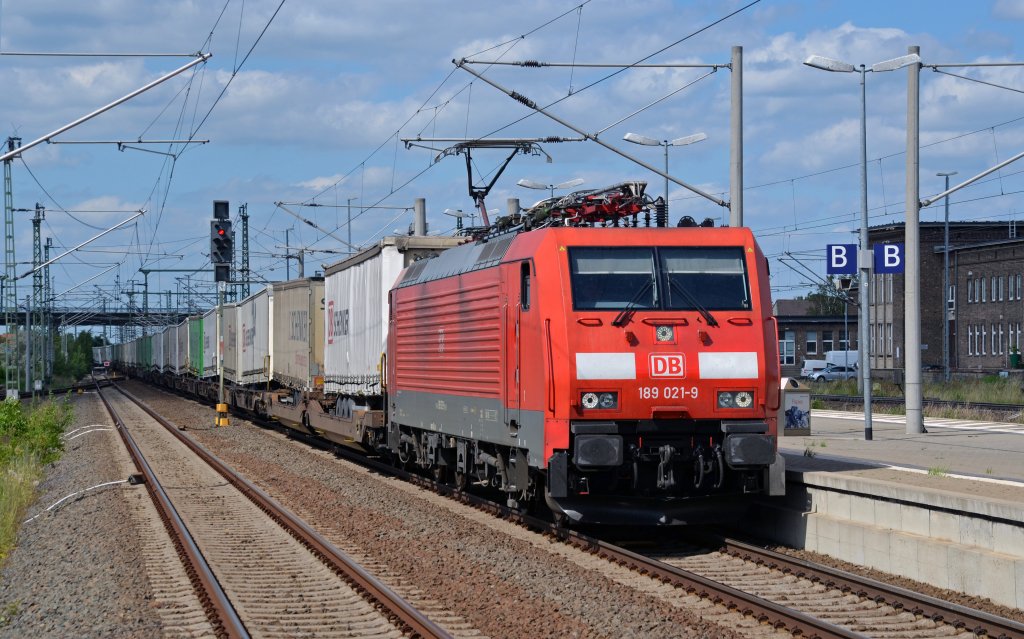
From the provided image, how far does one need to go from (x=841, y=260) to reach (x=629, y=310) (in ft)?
35.4

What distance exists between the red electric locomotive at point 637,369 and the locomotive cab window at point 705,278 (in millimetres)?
13

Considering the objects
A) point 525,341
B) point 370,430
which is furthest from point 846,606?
point 370,430

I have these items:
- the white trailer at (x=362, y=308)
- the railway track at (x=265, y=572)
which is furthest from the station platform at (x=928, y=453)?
the white trailer at (x=362, y=308)

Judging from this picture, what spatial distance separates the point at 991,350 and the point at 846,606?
201 feet

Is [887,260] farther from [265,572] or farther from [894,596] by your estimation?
[265,572]

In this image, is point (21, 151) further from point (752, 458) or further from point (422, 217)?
point (422, 217)

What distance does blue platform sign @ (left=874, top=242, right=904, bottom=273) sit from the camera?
22.4 metres

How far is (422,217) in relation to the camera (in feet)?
133

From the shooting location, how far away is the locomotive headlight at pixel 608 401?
40.5 feet

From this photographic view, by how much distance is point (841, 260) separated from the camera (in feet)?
73.5

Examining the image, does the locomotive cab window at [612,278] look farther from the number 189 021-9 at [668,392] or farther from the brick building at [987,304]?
the brick building at [987,304]

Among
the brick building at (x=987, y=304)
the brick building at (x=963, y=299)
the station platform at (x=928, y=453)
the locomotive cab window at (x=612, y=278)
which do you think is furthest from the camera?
the brick building at (x=963, y=299)

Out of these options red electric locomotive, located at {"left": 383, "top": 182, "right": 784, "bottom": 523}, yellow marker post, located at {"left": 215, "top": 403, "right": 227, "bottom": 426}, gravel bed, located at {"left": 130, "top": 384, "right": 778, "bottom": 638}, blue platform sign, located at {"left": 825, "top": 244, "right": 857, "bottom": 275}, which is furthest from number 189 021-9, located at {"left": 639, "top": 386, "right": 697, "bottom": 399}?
yellow marker post, located at {"left": 215, "top": 403, "right": 227, "bottom": 426}

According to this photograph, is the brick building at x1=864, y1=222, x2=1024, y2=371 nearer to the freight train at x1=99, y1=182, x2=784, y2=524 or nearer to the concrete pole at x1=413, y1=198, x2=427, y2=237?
the concrete pole at x1=413, y1=198, x2=427, y2=237
